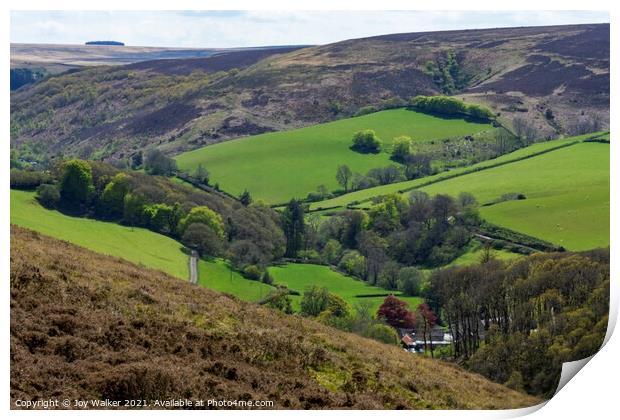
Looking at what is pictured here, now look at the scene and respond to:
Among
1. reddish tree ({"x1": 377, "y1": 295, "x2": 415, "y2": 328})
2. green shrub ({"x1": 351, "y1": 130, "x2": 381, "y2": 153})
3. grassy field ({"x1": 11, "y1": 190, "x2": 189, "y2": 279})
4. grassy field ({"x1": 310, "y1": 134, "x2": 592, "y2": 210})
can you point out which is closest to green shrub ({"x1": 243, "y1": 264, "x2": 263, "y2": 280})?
grassy field ({"x1": 11, "y1": 190, "x2": 189, "y2": 279})

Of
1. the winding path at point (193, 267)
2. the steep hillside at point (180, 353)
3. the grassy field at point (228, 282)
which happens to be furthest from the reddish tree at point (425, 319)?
the winding path at point (193, 267)

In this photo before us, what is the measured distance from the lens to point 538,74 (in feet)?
371

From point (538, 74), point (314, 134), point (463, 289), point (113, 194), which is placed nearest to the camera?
point (463, 289)

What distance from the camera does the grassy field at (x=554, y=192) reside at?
36000mm

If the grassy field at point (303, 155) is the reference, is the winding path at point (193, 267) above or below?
above

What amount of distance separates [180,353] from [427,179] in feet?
156

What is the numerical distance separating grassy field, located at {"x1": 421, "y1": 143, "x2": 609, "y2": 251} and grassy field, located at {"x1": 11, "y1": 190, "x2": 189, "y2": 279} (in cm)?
1482

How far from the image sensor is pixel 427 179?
65.1 metres

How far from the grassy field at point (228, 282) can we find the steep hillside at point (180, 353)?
742 cm

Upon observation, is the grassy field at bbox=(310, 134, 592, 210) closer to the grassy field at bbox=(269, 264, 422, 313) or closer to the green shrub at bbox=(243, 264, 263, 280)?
the grassy field at bbox=(269, 264, 422, 313)

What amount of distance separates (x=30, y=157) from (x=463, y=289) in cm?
3943

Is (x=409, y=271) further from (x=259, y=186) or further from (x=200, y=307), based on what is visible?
(x=259, y=186)

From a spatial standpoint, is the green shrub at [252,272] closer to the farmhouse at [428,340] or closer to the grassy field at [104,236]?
the grassy field at [104,236]

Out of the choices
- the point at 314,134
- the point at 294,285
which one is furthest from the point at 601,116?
the point at 294,285
